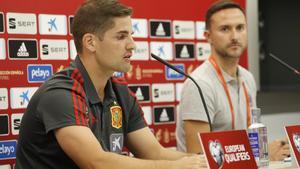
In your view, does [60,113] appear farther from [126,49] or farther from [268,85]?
[268,85]

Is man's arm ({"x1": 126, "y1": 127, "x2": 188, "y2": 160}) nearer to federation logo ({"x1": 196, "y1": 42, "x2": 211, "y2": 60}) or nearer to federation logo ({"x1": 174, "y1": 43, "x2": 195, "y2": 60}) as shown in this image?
federation logo ({"x1": 174, "y1": 43, "x2": 195, "y2": 60})

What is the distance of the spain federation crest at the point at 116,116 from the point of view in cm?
185

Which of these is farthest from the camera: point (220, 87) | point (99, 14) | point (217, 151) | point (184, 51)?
point (184, 51)

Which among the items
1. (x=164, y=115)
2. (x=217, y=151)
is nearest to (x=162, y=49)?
(x=164, y=115)

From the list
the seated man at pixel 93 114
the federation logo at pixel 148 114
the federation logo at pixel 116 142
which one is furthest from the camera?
the federation logo at pixel 148 114

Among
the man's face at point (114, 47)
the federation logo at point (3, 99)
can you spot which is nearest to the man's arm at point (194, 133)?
the man's face at point (114, 47)

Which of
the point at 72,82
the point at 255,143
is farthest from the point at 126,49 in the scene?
the point at 255,143

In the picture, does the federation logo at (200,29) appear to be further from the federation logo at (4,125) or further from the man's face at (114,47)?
the federation logo at (4,125)

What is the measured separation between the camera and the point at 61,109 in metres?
1.60

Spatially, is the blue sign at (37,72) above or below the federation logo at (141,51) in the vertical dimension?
below

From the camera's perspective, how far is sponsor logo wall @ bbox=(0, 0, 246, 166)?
7.17ft

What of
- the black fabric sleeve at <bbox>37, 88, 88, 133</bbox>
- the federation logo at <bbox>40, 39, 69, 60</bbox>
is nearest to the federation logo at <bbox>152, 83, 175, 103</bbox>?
the federation logo at <bbox>40, 39, 69, 60</bbox>

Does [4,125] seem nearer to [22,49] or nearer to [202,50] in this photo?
[22,49]

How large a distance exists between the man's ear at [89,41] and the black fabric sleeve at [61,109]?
0.23 meters
